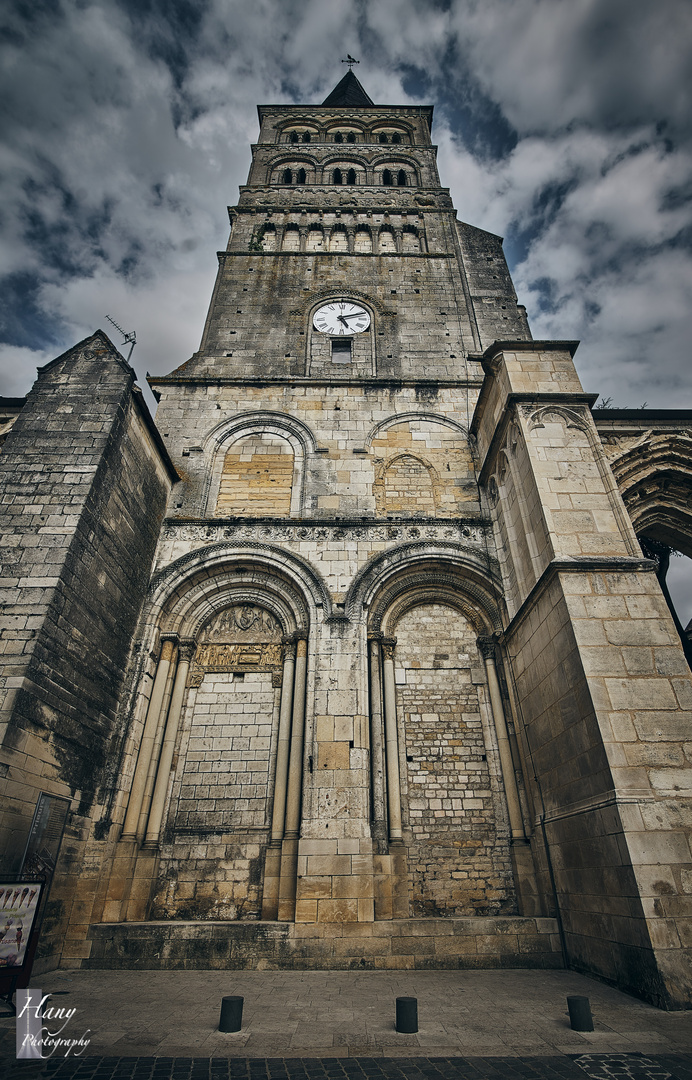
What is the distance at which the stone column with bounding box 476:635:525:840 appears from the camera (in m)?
8.36

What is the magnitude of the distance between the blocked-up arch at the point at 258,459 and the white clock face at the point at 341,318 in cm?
359

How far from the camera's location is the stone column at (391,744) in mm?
8266

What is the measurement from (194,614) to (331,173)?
17.6m

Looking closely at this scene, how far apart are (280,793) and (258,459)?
662cm

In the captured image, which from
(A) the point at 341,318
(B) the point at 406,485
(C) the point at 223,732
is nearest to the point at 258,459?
(B) the point at 406,485

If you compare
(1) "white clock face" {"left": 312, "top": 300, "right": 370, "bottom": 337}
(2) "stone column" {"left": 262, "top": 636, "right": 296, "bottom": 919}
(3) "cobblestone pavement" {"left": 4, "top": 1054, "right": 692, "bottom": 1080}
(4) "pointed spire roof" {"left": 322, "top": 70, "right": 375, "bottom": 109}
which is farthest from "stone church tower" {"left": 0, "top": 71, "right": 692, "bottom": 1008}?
(4) "pointed spire roof" {"left": 322, "top": 70, "right": 375, "bottom": 109}

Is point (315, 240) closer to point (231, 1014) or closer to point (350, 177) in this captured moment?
point (350, 177)

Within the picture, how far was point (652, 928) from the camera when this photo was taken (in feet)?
17.2

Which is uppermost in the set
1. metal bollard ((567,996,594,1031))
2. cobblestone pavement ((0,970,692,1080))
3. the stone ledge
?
the stone ledge

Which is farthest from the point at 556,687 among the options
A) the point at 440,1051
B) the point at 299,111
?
the point at 299,111

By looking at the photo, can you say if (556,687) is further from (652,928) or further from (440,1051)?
(440,1051)

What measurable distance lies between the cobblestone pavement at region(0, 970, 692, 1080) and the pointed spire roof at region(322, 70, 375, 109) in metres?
28.4

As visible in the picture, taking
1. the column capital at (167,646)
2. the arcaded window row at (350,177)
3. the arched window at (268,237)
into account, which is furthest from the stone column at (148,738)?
the arcaded window row at (350,177)

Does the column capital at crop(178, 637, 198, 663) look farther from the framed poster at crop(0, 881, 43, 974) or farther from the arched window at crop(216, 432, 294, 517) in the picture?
Answer: the framed poster at crop(0, 881, 43, 974)
